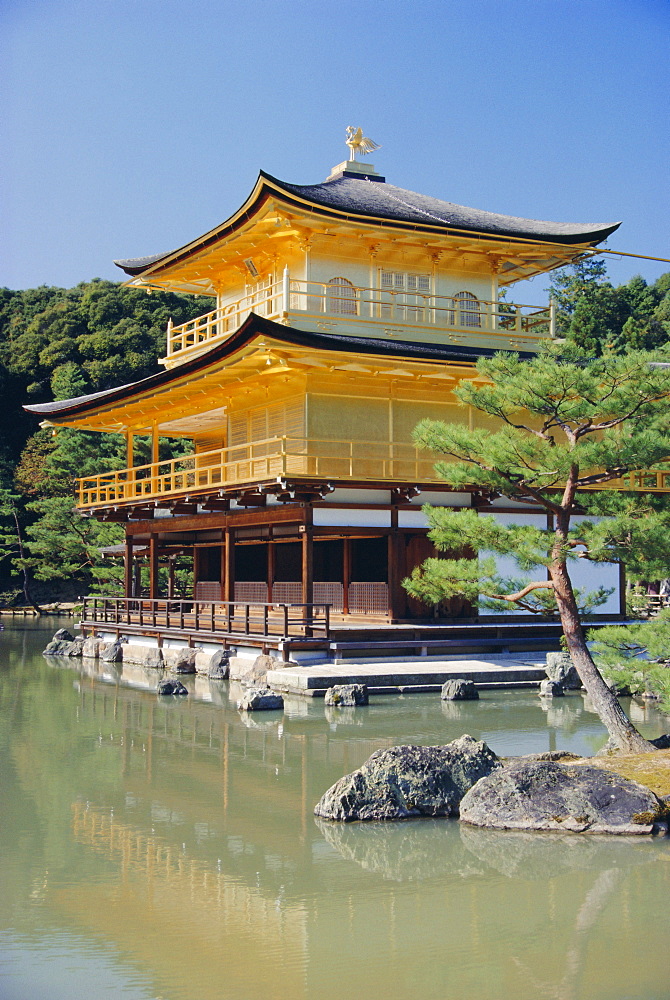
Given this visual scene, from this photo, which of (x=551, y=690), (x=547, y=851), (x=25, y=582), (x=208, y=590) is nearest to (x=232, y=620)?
(x=551, y=690)

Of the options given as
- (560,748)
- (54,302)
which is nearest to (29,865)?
(560,748)

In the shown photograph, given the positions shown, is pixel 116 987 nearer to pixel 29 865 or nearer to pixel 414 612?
pixel 29 865

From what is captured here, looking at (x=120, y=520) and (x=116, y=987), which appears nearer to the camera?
(x=116, y=987)

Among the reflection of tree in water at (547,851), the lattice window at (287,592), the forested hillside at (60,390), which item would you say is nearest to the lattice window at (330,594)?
the lattice window at (287,592)

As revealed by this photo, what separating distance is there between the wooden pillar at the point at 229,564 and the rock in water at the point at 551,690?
26.8 feet

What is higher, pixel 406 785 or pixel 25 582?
pixel 25 582

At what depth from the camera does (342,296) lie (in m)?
24.5

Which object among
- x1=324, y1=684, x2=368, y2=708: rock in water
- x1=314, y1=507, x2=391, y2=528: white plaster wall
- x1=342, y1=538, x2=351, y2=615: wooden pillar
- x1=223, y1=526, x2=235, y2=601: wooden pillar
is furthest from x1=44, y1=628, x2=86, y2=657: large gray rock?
x1=324, y1=684, x2=368, y2=708: rock in water

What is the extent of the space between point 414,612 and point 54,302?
4880cm

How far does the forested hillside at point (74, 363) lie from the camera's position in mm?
44438

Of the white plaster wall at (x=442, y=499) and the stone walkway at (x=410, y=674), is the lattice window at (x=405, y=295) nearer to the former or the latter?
the white plaster wall at (x=442, y=499)

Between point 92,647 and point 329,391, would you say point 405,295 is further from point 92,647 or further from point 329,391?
point 92,647

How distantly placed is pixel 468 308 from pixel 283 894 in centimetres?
2058

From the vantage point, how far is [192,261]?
86.8 ft
